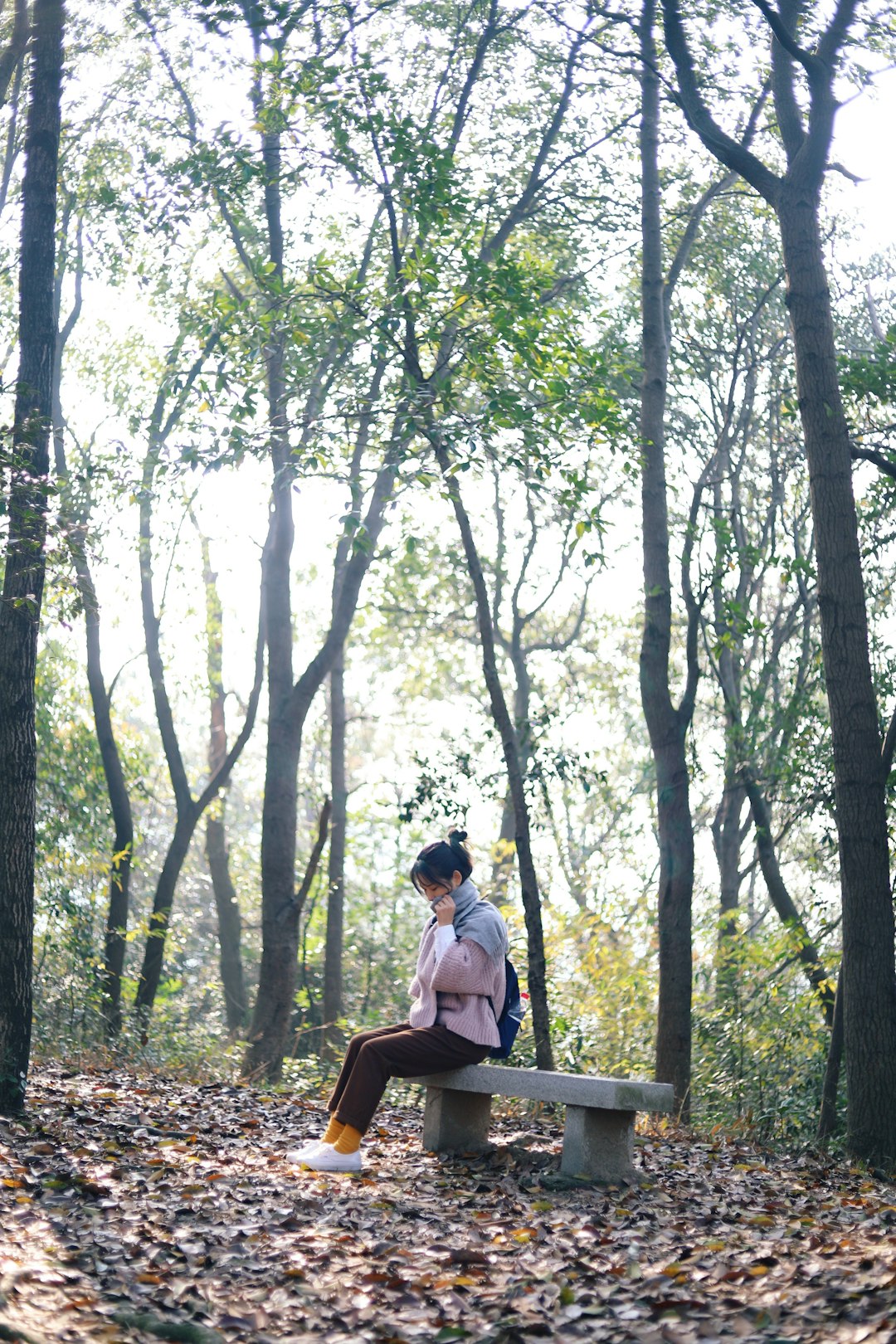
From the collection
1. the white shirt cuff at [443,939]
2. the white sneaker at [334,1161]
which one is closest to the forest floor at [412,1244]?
the white sneaker at [334,1161]

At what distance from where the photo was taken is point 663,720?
11.2 m

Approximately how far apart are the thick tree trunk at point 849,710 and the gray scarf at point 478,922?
7.91ft

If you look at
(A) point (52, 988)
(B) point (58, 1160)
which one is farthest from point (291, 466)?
(A) point (52, 988)

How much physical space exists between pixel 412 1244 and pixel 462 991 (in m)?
1.79

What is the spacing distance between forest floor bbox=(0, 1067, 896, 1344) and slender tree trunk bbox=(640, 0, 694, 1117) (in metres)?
3.19

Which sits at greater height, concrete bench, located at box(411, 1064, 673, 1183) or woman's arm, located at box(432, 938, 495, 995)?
woman's arm, located at box(432, 938, 495, 995)

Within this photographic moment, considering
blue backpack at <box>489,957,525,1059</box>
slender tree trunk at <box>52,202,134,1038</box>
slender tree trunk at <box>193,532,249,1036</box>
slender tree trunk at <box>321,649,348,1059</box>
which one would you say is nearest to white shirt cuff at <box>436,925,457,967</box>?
blue backpack at <box>489,957,525,1059</box>

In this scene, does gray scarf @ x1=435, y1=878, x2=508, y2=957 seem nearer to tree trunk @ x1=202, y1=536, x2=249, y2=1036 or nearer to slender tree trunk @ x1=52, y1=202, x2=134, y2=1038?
slender tree trunk @ x1=52, y1=202, x2=134, y2=1038

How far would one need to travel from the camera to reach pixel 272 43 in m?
13.5

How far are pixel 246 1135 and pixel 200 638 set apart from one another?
14762 mm

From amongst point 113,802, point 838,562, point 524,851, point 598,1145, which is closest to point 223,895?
point 113,802

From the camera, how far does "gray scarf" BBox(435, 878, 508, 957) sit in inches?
269

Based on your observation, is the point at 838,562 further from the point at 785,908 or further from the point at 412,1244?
the point at 785,908

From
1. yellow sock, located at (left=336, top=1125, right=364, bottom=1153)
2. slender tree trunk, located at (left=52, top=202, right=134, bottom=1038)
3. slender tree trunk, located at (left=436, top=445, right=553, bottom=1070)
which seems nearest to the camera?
yellow sock, located at (left=336, top=1125, right=364, bottom=1153)
